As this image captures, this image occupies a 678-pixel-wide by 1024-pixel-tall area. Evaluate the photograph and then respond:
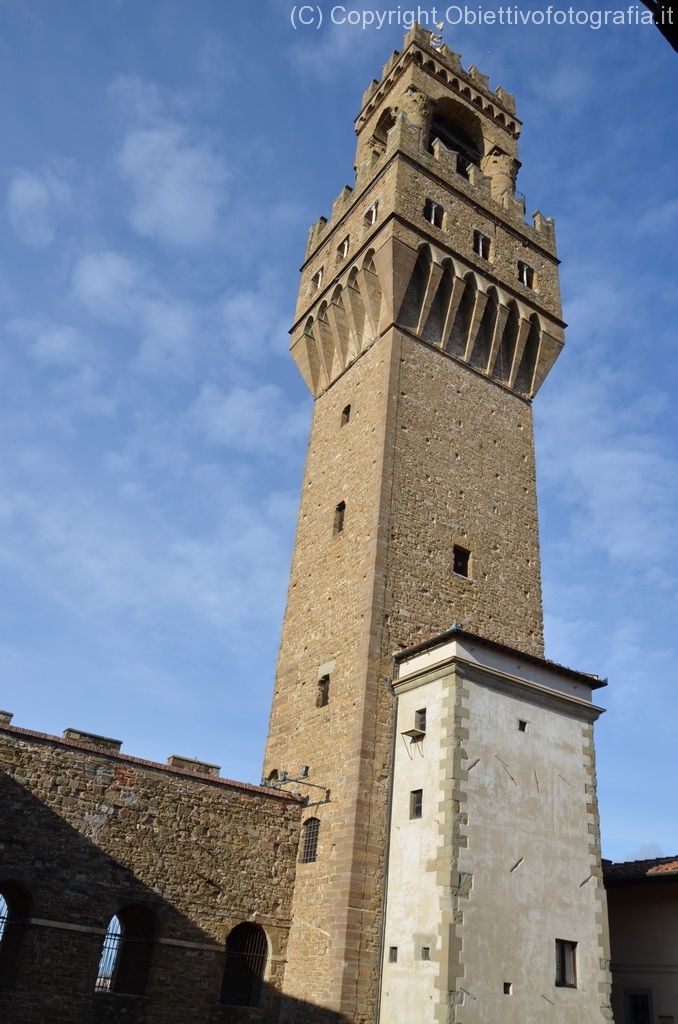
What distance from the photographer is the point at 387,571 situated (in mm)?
17453

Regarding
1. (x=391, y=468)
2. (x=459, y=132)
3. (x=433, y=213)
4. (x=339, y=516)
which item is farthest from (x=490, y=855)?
(x=459, y=132)

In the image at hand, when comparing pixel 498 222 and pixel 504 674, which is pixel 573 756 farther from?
pixel 498 222

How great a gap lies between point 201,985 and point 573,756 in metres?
8.26

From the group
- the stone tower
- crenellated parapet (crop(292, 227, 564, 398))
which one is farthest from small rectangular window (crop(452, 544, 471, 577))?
crenellated parapet (crop(292, 227, 564, 398))

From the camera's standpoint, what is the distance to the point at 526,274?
81.3 ft

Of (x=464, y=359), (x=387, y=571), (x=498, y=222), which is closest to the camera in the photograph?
(x=387, y=571)

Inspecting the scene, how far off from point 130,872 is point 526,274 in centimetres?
1981

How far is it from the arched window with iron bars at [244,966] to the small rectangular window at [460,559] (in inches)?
348

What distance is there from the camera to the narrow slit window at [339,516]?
19730mm

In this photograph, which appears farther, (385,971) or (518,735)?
(518,735)

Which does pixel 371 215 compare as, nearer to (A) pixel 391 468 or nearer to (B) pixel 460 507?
(A) pixel 391 468

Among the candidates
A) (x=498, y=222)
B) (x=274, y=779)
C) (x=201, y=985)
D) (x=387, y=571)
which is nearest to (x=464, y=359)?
(x=498, y=222)

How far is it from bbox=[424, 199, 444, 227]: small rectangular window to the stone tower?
4cm

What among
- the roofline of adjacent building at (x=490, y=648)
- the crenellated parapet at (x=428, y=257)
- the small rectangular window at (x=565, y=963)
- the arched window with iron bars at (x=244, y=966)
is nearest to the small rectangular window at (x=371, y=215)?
the crenellated parapet at (x=428, y=257)
